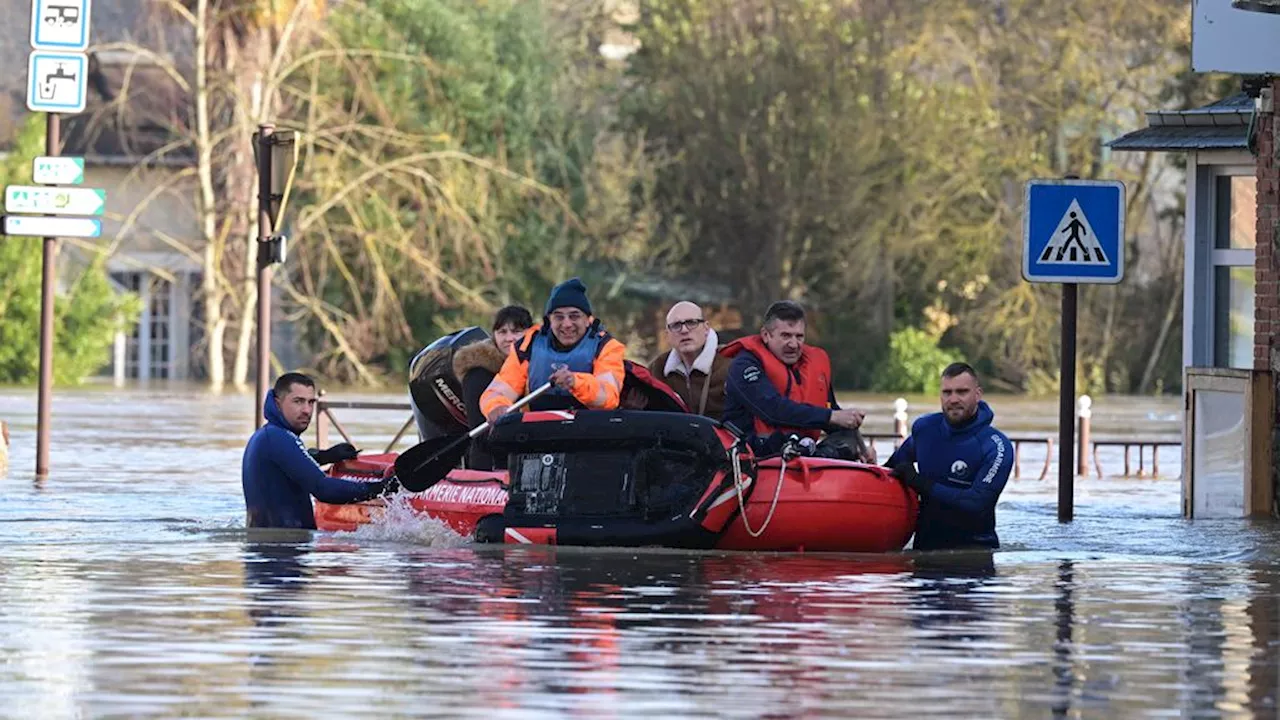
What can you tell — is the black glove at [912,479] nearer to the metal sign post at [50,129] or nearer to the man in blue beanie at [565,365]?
the man in blue beanie at [565,365]

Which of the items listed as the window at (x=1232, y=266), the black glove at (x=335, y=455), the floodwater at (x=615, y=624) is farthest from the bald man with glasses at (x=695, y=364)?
the window at (x=1232, y=266)

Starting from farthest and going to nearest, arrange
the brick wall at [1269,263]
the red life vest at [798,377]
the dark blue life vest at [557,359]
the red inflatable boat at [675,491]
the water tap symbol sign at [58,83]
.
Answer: the water tap symbol sign at [58,83], the brick wall at [1269,263], the red life vest at [798,377], the dark blue life vest at [557,359], the red inflatable boat at [675,491]

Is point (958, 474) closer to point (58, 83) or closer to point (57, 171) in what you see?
point (57, 171)

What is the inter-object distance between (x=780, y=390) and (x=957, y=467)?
3.66 feet

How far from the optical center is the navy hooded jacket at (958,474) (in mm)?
17312

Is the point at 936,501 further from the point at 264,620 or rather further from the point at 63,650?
the point at 63,650

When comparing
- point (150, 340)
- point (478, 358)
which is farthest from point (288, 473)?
point (150, 340)

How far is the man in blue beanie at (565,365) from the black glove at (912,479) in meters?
1.62

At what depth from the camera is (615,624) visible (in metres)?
12.8

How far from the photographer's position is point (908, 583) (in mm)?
15422

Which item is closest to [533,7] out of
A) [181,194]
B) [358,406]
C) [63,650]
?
[181,194]

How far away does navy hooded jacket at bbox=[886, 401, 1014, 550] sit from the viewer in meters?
17.3

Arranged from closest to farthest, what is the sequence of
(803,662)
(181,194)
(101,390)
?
(803,662) → (101,390) → (181,194)

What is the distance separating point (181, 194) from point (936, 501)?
40528mm
